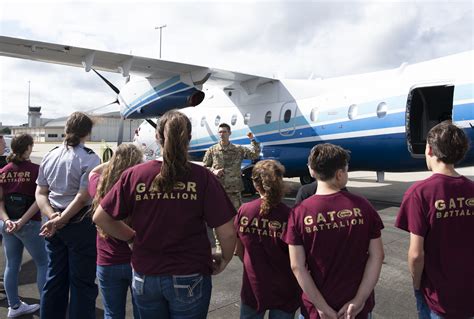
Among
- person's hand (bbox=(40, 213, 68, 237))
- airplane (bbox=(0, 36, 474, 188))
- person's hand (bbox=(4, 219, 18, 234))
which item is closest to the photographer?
person's hand (bbox=(40, 213, 68, 237))

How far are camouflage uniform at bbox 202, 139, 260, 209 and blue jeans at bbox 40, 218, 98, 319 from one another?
2.63 metres

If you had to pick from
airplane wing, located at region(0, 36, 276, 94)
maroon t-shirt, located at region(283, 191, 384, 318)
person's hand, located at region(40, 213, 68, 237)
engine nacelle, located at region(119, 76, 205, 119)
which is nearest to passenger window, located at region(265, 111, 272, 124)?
airplane wing, located at region(0, 36, 276, 94)

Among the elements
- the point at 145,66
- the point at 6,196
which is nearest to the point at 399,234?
the point at 6,196

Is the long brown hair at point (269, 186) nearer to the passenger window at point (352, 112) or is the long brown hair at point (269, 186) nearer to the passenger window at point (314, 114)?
the passenger window at point (352, 112)

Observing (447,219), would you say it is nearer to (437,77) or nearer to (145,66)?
(437,77)

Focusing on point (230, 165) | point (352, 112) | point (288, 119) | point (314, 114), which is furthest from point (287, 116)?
point (230, 165)

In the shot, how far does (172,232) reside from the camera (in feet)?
7.45

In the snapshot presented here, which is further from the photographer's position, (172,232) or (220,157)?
(220,157)

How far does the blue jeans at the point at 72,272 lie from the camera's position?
3.34 metres

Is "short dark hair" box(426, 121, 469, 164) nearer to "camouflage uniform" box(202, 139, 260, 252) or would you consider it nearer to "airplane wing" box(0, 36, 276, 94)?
"camouflage uniform" box(202, 139, 260, 252)

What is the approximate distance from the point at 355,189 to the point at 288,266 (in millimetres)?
11521

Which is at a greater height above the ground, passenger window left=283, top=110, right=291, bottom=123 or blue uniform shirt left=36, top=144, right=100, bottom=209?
passenger window left=283, top=110, right=291, bottom=123

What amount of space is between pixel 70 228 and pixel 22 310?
130 centimetres

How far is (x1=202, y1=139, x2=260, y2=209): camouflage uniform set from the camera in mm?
5855
